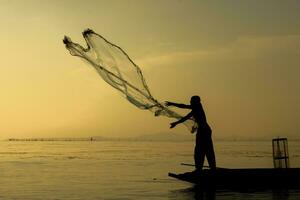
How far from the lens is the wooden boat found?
16.6 m

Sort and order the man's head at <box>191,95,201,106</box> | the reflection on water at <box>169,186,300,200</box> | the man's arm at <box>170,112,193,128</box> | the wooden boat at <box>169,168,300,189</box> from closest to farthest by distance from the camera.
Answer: the reflection on water at <box>169,186,300,200</box> → the man's head at <box>191,95,201,106</box> → the man's arm at <box>170,112,193,128</box> → the wooden boat at <box>169,168,300,189</box>

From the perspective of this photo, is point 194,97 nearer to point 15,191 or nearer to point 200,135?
point 200,135

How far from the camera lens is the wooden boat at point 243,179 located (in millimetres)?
16594

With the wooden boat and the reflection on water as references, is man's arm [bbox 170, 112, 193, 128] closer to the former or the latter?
the wooden boat

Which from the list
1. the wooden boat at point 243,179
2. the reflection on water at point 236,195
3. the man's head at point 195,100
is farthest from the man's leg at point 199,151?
the man's head at point 195,100

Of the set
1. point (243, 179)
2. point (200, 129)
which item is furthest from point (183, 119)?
point (243, 179)

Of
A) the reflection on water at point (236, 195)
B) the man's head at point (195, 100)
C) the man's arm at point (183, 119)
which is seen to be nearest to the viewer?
the reflection on water at point (236, 195)

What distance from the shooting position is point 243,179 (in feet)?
55.8

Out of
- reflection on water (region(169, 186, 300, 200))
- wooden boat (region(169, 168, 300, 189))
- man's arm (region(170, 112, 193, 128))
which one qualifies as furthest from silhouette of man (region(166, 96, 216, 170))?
reflection on water (region(169, 186, 300, 200))

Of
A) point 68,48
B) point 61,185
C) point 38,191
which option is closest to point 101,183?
point 61,185

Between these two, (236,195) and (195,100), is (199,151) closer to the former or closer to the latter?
(195,100)

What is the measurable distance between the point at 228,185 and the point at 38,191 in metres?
6.75

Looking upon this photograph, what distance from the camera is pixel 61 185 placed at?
20.3 meters

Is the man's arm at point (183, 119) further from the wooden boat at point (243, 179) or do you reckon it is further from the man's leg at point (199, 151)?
the wooden boat at point (243, 179)
